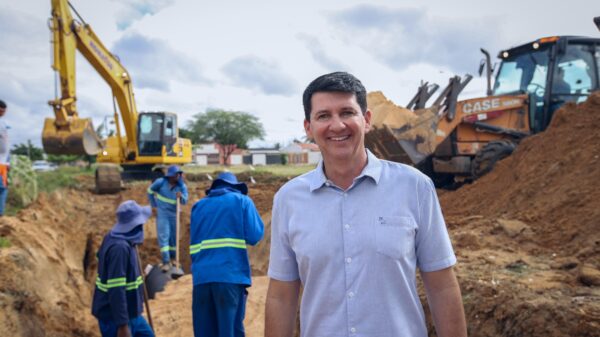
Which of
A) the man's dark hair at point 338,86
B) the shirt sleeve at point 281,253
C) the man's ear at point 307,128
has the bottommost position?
the shirt sleeve at point 281,253

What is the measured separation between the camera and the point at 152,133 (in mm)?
17359

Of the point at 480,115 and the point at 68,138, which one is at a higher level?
the point at 480,115

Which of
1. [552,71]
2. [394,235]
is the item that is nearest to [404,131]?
[552,71]

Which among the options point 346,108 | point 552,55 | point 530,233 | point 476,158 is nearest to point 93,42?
point 476,158

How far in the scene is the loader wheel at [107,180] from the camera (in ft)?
55.7

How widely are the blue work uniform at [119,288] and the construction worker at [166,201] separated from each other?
4353 mm

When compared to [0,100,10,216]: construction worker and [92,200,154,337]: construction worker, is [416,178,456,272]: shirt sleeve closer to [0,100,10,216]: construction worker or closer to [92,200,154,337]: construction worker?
[92,200,154,337]: construction worker

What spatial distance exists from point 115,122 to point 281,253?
648 inches

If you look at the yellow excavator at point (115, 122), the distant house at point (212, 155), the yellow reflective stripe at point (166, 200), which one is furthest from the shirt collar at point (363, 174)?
the distant house at point (212, 155)

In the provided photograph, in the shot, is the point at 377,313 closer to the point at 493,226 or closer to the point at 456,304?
the point at 456,304

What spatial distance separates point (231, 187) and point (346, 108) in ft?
10.4

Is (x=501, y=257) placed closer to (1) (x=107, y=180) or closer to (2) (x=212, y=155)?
(1) (x=107, y=180)

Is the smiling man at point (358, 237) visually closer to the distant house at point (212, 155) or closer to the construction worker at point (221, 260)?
the construction worker at point (221, 260)

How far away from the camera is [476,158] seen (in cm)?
1011
